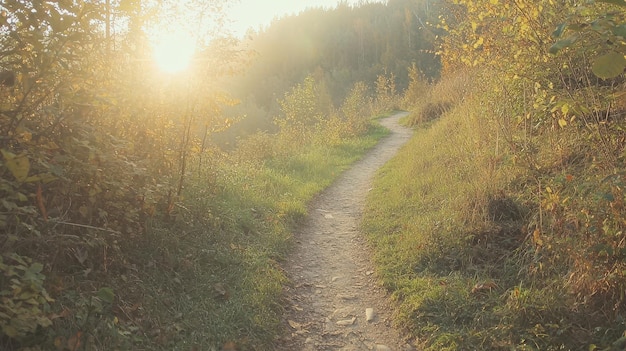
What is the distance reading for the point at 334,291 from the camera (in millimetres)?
5105

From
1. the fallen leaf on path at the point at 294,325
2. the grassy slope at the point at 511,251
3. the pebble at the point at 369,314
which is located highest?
the grassy slope at the point at 511,251

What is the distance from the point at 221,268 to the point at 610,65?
418 cm

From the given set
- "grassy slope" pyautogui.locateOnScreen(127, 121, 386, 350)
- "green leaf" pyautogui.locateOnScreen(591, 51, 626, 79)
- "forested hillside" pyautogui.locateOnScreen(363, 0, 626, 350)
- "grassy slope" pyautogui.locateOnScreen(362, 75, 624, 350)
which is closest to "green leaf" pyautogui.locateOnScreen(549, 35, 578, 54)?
"forested hillside" pyautogui.locateOnScreen(363, 0, 626, 350)

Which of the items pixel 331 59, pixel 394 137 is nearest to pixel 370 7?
pixel 331 59

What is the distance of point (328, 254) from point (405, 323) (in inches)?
81.3

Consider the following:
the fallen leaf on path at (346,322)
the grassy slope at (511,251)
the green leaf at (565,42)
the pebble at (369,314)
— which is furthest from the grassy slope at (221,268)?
the green leaf at (565,42)

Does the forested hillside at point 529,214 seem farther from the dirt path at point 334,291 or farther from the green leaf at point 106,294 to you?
the green leaf at point 106,294

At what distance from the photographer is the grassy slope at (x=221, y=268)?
Result: 3809mm

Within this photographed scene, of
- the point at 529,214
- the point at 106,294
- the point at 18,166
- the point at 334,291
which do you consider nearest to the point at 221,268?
the point at 334,291

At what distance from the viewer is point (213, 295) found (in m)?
4.36

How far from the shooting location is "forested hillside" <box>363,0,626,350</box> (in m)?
3.42

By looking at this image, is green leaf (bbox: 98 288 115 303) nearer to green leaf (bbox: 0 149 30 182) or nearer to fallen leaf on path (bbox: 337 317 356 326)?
green leaf (bbox: 0 149 30 182)

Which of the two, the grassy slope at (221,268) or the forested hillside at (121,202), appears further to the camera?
the grassy slope at (221,268)

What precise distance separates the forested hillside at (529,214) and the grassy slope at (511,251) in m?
0.01
